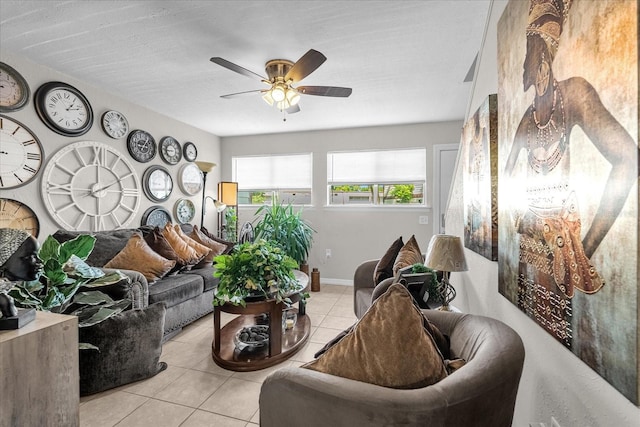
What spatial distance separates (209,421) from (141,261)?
165 cm

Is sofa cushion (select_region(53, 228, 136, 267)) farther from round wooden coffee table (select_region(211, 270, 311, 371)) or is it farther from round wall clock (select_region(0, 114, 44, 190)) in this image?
round wooden coffee table (select_region(211, 270, 311, 371))

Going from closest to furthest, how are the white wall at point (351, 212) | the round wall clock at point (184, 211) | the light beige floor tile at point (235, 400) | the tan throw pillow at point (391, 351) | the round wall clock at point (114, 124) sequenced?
1. the tan throw pillow at point (391, 351)
2. the light beige floor tile at point (235, 400)
3. the round wall clock at point (114, 124)
4. the round wall clock at point (184, 211)
5. the white wall at point (351, 212)

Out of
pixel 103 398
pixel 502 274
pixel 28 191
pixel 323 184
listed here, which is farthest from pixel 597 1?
pixel 323 184

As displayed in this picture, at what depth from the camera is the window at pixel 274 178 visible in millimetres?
4953

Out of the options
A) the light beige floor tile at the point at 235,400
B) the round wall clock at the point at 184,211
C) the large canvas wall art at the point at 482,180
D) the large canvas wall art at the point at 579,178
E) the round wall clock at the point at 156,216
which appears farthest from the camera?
the round wall clock at the point at 184,211

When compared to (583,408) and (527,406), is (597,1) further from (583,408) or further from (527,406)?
(527,406)

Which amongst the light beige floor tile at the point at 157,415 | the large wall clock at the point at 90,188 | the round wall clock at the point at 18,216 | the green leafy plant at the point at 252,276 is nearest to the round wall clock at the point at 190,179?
the large wall clock at the point at 90,188

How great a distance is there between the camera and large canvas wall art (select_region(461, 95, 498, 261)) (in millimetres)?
1527

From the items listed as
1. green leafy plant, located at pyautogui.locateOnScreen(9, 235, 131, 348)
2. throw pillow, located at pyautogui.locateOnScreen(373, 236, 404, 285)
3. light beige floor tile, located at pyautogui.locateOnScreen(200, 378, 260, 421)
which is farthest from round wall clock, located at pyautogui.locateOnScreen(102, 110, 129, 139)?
throw pillow, located at pyautogui.locateOnScreen(373, 236, 404, 285)

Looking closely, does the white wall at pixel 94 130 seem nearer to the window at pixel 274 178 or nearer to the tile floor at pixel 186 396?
the window at pixel 274 178

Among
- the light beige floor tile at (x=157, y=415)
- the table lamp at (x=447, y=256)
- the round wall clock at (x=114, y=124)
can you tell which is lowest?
A: the light beige floor tile at (x=157, y=415)

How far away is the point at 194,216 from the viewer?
4633 millimetres

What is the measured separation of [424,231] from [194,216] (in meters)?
3.39

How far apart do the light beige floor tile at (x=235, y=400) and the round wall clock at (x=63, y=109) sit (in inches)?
A: 107
